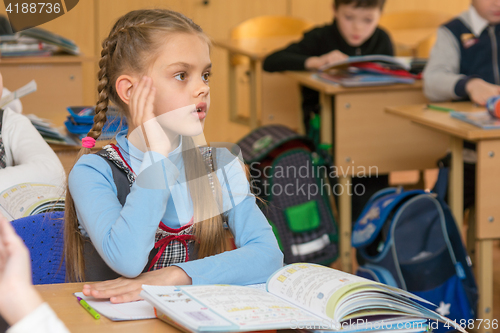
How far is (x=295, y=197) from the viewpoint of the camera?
208cm

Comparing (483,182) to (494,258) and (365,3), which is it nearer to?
(494,258)

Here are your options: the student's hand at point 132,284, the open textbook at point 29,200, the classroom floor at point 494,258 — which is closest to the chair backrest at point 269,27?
the classroom floor at point 494,258

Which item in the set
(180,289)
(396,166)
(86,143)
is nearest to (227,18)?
(396,166)

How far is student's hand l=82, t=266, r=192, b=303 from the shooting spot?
2.53 ft

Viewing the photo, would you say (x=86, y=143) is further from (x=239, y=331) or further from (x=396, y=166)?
(x=396, y=166)

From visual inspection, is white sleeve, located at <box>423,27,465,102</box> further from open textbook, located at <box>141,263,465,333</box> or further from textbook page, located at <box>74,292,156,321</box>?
textbook page, located at <box>74,292,156,321</box>

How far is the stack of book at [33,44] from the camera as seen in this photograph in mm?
2596

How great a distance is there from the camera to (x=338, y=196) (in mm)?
2396

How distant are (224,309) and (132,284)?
207 millimetres

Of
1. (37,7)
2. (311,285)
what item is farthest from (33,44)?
(311,285)

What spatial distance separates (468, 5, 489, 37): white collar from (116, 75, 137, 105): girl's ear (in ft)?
5.88

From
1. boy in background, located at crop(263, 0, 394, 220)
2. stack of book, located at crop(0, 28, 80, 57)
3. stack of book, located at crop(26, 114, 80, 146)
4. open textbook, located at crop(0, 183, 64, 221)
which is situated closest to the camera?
open textbook, located at crop(0, 183, 64, 221)

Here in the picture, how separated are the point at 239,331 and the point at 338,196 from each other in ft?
6.00

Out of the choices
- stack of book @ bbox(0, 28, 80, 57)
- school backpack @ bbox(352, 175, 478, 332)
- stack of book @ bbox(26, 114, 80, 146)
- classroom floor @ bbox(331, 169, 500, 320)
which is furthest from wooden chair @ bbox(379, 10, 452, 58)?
stack of book @ bbox(26, 114, 80, 146)
